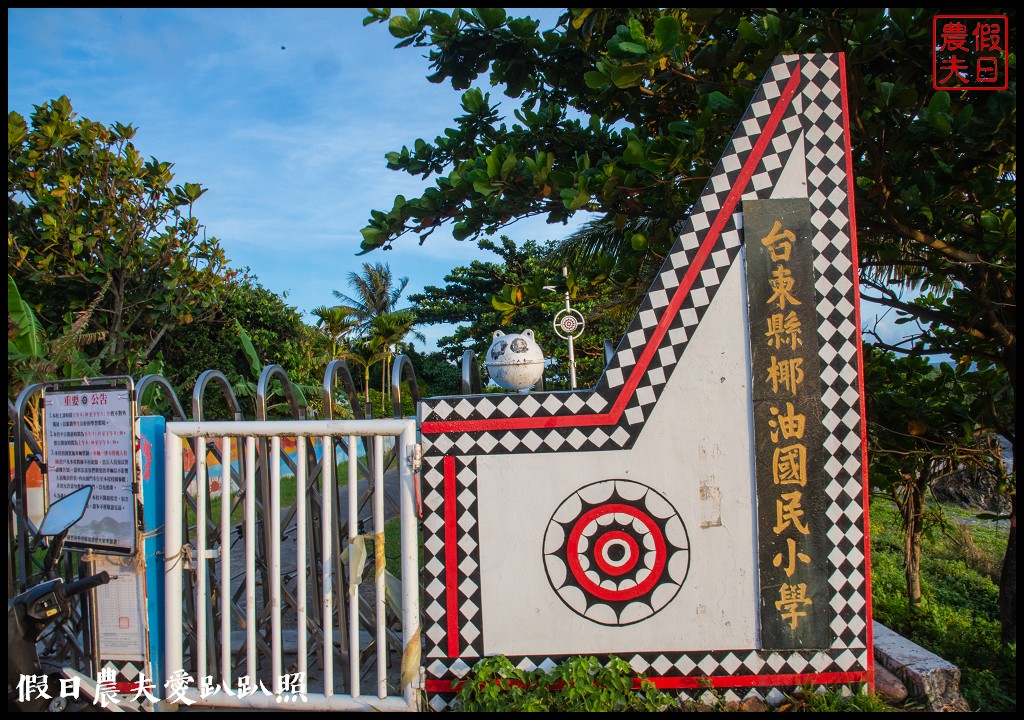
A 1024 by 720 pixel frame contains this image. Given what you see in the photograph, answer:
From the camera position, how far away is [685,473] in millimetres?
4105

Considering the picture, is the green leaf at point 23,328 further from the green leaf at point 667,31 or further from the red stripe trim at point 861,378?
the red stripe trim at point 861,378

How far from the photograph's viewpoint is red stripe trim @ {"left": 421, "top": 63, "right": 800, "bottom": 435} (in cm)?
412

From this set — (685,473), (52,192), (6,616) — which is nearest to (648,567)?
(685,473)

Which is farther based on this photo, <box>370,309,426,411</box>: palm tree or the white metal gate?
<box>370,309,426,411</box>: palm tree

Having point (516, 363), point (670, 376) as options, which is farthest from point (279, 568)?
point (670, 376)

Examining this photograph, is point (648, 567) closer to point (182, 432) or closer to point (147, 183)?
point (182, 432)

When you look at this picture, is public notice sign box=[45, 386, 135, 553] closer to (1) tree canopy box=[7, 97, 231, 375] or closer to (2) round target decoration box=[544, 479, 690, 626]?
(2) round target decoration box=[544, 479, 690, 626]

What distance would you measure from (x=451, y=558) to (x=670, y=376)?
5.64 feet

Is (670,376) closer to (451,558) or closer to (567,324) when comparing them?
(567,324)

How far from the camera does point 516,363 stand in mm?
4477

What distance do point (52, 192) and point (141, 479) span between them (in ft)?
31.4

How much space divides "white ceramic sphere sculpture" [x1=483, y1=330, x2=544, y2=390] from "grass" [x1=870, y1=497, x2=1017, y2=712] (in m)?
3.49

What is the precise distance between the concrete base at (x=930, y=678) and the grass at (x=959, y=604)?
1.11ft

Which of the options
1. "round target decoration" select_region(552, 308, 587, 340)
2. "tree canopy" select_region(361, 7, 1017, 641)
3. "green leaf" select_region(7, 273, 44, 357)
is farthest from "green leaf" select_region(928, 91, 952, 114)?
"green leaf" select_region(7, 273, 44, 357)
